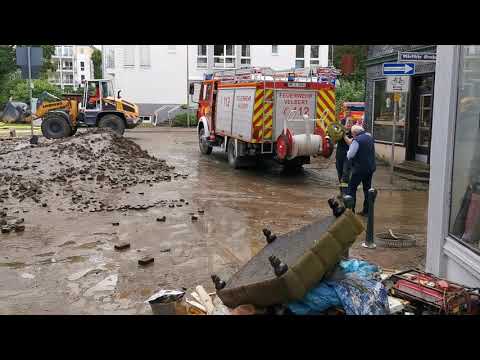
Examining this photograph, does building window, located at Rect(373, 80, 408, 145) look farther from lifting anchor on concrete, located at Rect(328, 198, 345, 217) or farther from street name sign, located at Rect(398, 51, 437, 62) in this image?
lifting anchor on concrete, located at Rect(328, 198, 345, 217)

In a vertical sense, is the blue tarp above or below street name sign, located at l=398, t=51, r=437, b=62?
below

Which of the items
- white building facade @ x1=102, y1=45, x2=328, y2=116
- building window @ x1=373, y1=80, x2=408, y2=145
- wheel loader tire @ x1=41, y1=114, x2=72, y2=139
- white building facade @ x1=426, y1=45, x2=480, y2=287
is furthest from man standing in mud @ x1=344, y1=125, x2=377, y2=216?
white building facade @ x1=102, y1=45, x2=328, y2=116

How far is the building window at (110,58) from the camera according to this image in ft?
125

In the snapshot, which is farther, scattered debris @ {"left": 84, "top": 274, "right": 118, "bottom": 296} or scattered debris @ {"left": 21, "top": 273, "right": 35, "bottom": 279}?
scattered debris @ {"left": 21, "top": 273, "right": 35, "bottom": 279}

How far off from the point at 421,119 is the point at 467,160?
34.0ft

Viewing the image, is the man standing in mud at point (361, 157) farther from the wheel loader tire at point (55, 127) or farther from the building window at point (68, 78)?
the building window at point (68, 78)

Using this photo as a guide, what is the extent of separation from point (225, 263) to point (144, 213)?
3324 mm

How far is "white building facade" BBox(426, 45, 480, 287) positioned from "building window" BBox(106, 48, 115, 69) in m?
35.2

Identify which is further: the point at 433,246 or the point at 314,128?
the point at 314,128

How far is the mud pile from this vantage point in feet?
36.3

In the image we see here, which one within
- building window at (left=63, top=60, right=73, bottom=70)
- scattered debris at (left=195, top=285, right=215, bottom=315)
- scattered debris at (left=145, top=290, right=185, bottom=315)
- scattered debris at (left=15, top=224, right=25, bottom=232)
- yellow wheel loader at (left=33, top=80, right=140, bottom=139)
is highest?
building window at (left=63, top=60, right=73, bottom=70)
